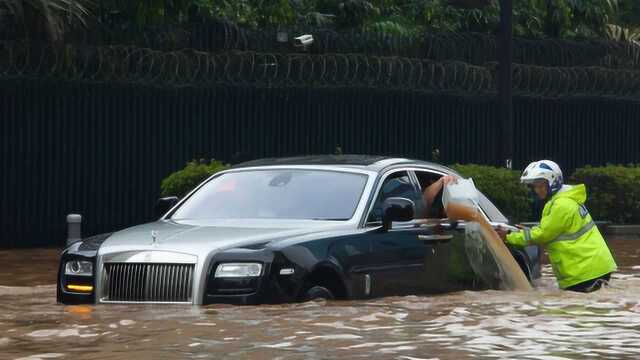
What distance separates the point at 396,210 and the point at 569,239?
1671 mm

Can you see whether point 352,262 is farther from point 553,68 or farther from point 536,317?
point 553,68

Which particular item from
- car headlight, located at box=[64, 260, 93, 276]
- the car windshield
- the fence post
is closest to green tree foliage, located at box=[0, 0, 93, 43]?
the fence post

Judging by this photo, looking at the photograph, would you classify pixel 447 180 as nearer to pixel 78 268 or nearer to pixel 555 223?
pixel 555 223

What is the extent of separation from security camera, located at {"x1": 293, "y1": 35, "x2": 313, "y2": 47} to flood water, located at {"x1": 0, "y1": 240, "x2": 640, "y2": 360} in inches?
484

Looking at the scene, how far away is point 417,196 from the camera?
13.9 meters

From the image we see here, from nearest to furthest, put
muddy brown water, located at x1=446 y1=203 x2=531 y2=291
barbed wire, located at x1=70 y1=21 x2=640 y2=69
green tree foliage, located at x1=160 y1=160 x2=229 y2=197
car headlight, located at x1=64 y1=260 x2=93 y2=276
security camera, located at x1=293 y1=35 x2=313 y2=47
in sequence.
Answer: car headlight, located at x1=64 y1=260 x2=93 y2=276 < muddy brown water, located at x1=446 y1=203 x2=531 y2=291 < green tree foliage, located at x1=160 y1=160 x2=229 y2=197 < barbed wire, located at x1=70 y1=21 x2=640 y2=69 < security camera, located at x1=293 y1=35 x2=313 y2=47

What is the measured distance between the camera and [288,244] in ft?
39.2

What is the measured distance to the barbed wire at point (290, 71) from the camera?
77.2ft

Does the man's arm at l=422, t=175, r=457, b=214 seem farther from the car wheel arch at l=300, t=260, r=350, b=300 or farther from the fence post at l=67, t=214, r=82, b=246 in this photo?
the fence post at l=67, t=214, r=82, b=246

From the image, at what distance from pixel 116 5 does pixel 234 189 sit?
459 inches

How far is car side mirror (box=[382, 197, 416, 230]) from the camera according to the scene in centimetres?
1286

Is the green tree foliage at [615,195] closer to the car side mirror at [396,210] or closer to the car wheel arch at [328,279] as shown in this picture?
the car side mirror at [396,210]

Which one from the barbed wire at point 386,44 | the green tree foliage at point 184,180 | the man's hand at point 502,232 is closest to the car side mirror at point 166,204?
the man's hand at point 502,232

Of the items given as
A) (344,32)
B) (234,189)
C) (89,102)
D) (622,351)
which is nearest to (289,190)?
(234,189)
